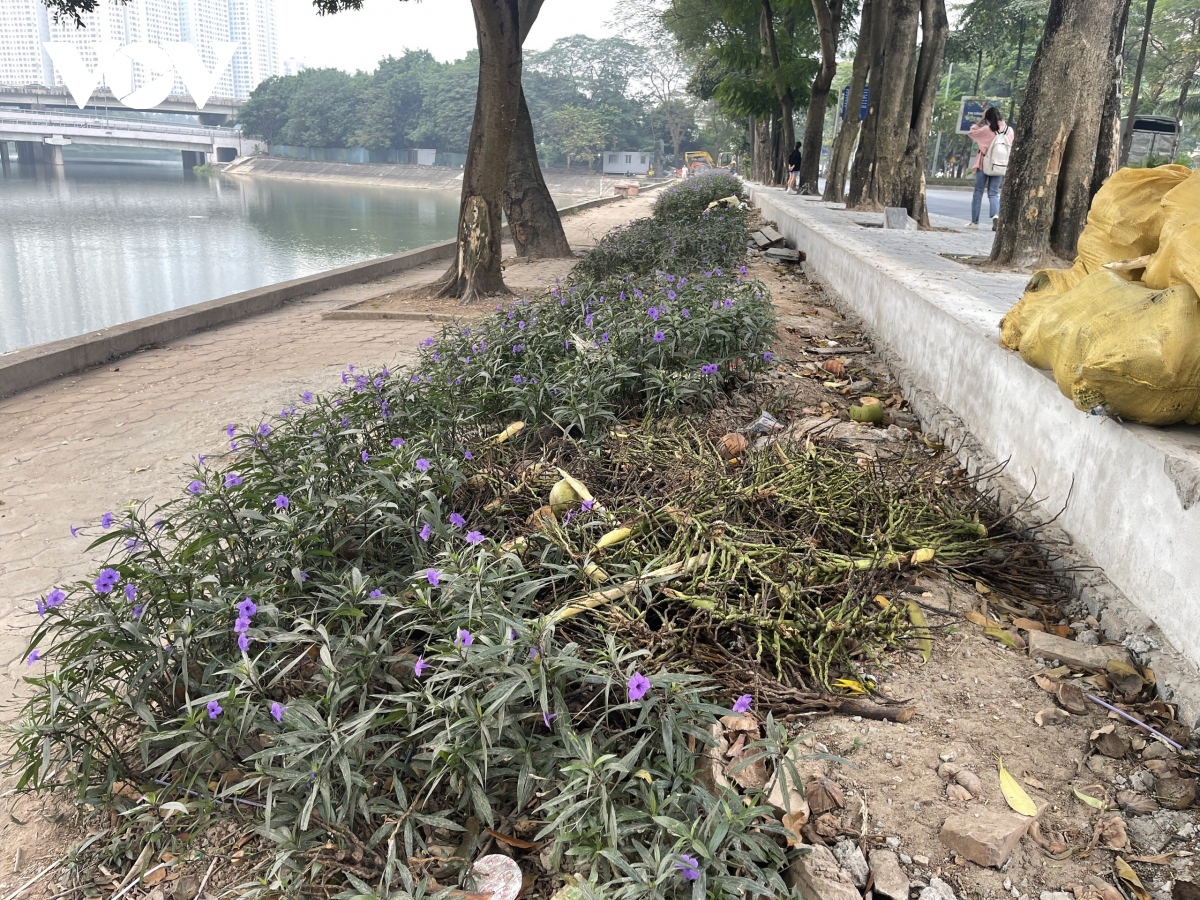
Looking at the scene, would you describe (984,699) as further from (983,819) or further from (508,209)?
(508,209)

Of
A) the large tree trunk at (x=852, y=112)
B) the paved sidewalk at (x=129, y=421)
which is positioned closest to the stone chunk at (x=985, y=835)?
the paved sidewalk at (x=129, y=421)

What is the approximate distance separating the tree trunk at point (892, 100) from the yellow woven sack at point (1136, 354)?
324 inches

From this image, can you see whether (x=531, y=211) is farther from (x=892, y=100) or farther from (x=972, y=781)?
(x=972, y=781)

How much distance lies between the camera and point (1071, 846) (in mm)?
1551

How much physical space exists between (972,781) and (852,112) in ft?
43.9

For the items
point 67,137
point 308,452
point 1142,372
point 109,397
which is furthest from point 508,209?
point 67,137

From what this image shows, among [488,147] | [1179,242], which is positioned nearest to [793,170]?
[488,147]

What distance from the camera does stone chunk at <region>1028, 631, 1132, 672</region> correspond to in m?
2.02

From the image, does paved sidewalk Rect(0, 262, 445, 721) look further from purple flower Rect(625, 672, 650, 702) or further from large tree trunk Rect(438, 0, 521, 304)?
purple flower Rect(625, 672, 650, 702)

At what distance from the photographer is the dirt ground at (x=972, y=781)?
152 centimetres

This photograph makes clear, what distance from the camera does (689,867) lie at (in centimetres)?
135

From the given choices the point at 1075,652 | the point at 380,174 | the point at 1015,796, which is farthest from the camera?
the point at 380,174

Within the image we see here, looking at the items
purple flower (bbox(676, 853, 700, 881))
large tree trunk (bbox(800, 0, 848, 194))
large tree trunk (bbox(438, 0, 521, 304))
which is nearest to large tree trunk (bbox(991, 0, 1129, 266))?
large tree trunk (bbox(438, 0, 521, 304))

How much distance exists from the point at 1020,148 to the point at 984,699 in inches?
187
